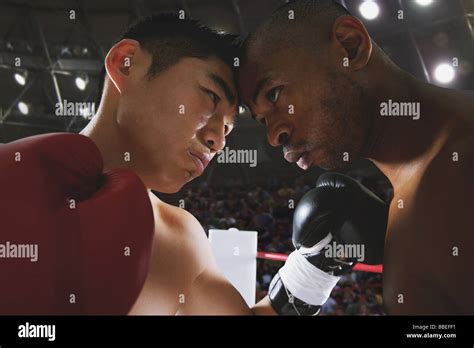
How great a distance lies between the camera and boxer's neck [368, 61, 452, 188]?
2.13 meters

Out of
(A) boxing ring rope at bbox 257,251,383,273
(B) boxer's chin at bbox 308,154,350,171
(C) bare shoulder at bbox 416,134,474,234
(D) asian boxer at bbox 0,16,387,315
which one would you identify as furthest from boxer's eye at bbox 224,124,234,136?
(C) bare shoulder at bbox 416,134,474,234

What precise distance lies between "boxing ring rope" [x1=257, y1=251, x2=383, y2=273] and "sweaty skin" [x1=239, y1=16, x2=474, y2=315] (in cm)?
5

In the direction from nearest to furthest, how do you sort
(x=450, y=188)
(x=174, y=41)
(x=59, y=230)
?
(x=59, y=230) → (x=450, y=188) → (x=174, y=41)

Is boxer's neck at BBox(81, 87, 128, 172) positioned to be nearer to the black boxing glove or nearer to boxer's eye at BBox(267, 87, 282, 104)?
boxer's eye at BBox(267, 87, 282, 104)

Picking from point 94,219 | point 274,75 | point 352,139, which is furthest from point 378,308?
point 94,219

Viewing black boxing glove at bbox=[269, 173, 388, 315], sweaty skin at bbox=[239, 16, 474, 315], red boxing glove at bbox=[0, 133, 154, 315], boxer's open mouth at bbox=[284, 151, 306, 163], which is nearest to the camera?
red boxing glove at bbox=[0, 133, 154, 315]

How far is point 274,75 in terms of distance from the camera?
219 cm

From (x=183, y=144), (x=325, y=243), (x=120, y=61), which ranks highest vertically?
(x=120, y=61)

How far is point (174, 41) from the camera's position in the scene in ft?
7.09

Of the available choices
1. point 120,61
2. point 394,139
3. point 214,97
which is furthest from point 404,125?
point 120,61

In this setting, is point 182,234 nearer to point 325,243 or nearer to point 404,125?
point 325,243

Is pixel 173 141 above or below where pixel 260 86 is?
below

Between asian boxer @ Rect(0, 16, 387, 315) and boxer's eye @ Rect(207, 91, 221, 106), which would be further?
boxer's eye @ Rect(207, 91, 221, 106)

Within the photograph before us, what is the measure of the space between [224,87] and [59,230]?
85cm
